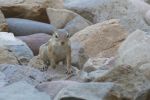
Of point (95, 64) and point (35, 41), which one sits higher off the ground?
point (95, 64)

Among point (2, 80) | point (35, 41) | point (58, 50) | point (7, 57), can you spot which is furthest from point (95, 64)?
point (35, 41)

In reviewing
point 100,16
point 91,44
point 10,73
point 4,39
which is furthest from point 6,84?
point 100,16

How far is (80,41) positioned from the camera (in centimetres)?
769

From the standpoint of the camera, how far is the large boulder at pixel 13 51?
261 inches

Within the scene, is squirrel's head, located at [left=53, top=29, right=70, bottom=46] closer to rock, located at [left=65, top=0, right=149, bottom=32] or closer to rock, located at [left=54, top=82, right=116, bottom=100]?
rock, located at [left=54, top=82, right=116, bottom=100]

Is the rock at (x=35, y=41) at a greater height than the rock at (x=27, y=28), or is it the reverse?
the rock at (x=35, y=41)

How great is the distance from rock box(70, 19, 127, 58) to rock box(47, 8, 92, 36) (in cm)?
139

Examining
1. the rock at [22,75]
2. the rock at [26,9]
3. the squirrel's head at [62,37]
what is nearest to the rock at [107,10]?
the rock at [26,9]

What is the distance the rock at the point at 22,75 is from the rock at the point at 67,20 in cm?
348

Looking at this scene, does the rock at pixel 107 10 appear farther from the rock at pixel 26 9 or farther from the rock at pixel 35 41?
the rock at pixel 35 41

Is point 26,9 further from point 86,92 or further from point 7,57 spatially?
point 86,92

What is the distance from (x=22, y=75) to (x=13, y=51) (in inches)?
52.8

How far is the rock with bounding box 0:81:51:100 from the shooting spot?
458 cm

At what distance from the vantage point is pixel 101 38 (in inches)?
309
